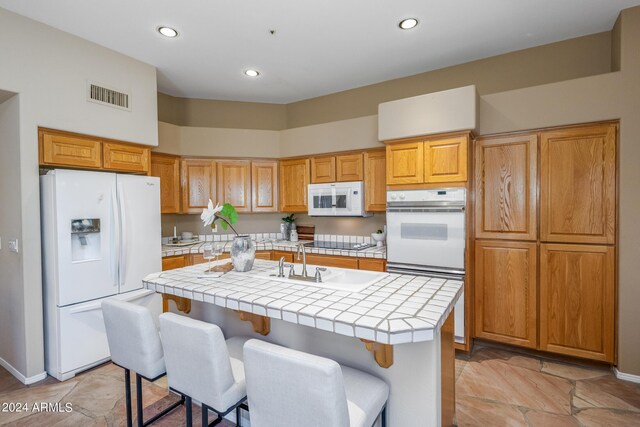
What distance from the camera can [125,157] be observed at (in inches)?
129

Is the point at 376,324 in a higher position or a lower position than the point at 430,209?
lower

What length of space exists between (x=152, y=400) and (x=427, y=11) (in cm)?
365

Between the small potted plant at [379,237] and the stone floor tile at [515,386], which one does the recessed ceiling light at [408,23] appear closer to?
the small potted plant at [379,237]

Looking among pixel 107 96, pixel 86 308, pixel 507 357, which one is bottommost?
pixel 507 357

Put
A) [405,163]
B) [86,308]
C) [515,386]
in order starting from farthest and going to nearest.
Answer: [405,163] → [86,308] → [515,386]

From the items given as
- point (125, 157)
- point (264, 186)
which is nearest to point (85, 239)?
point (125, 157)

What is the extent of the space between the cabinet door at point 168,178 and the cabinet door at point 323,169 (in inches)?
68.8

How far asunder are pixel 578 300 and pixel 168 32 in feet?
13.9

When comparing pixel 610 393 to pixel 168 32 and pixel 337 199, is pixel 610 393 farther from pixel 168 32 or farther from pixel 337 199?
pixel 168 32

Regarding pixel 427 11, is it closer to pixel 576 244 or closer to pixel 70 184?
pixel 576 244

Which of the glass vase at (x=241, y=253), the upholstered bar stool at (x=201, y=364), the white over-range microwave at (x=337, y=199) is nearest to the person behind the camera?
the upholstered bar stool at (x=201, y=364)

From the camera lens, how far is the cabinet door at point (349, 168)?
394cm

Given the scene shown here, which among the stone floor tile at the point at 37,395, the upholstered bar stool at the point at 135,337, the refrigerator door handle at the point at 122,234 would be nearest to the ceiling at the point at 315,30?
the refrigerator door handle at the point at 122,234

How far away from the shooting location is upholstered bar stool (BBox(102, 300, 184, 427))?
1630 millimetres
